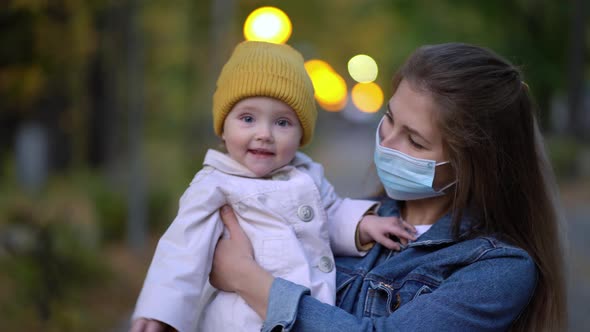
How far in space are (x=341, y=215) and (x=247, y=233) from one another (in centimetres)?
45

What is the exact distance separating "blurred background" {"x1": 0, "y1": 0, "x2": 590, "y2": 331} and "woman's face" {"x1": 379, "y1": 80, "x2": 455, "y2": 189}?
0.64 m

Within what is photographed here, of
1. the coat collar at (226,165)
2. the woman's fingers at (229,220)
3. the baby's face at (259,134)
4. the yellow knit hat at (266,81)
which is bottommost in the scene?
the woman's fingers at (229,220)

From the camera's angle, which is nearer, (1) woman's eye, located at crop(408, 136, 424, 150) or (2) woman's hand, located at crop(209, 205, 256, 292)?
(2) woman's hand, located at crop(209, 205, 256, 292)

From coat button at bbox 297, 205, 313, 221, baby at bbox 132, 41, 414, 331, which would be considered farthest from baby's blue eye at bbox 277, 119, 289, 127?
coat button at bbox 297, 205, 313, 221

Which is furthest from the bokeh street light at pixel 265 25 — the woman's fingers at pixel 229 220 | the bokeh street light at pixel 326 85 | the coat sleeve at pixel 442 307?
the bokeh street light at pixel 326 85

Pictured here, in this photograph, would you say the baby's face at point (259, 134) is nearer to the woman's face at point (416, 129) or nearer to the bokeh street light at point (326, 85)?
the woman's face at point (416, 129)

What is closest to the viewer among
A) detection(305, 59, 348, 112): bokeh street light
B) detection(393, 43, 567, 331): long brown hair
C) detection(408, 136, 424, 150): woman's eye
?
detection(393, 43, 567, 331): long brown hair

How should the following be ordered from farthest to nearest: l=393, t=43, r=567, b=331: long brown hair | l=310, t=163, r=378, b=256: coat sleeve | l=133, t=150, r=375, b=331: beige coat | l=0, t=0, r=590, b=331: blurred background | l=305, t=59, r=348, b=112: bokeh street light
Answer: l=305, t=59, r=348, b=112: bokeh street light → l=0, t=0, r=590, b=331: blurred background → l=310, t=163, r=378, b=256: coat sleeve → l=393, t=43, r=567, b=331: long brown hair → l=133, t=150, r=375, b=331: beige coat

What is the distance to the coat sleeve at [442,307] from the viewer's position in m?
2.11

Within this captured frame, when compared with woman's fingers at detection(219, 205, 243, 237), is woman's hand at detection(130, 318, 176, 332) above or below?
below

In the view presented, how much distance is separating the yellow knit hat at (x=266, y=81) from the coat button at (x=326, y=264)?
51 centimetres

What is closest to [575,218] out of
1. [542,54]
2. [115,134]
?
[542,54]

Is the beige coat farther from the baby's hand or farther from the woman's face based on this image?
the woman's face

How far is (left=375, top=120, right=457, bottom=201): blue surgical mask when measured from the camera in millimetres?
2465
